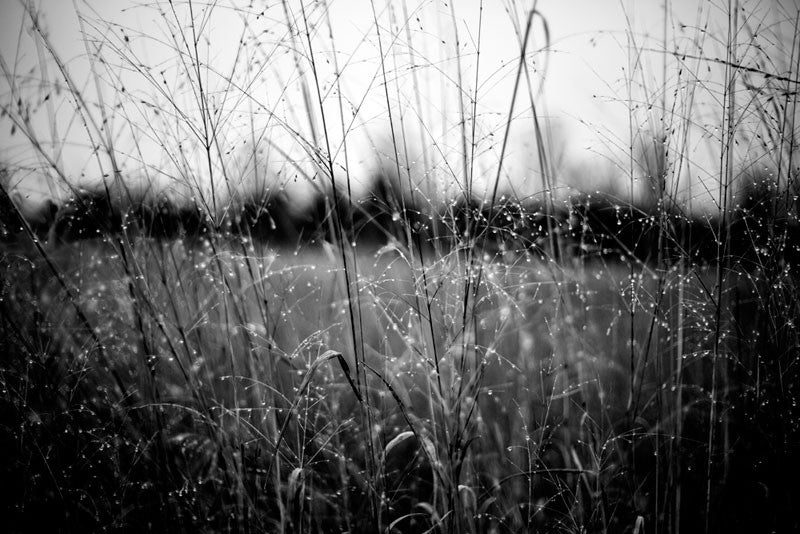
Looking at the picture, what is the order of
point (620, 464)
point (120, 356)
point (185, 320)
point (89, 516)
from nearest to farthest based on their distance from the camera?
point (89, 516)
point (620, 464)
point (185, 320)
point (120, 356)

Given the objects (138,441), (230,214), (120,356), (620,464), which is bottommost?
(620,464)

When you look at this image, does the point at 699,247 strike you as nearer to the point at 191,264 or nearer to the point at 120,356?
the point at 191,264

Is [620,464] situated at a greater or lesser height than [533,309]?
lesser

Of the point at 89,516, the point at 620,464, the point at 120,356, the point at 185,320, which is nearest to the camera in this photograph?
the point at 89,516

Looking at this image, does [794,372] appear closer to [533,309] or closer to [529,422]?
[529,422]

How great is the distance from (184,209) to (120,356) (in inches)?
22.8

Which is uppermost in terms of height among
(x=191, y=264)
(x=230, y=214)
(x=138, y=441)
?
(x=230, y=214)

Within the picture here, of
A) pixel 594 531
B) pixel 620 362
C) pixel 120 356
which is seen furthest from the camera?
pixel 620 362

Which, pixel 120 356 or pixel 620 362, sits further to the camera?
pixel 620 362

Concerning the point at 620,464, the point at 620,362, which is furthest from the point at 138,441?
the point at 620,362

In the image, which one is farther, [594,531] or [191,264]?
[191,264]

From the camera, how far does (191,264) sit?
178 cm

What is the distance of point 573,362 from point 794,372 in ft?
2.26

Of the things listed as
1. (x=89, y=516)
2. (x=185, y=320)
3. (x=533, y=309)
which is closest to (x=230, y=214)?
(x=185, y=320)
